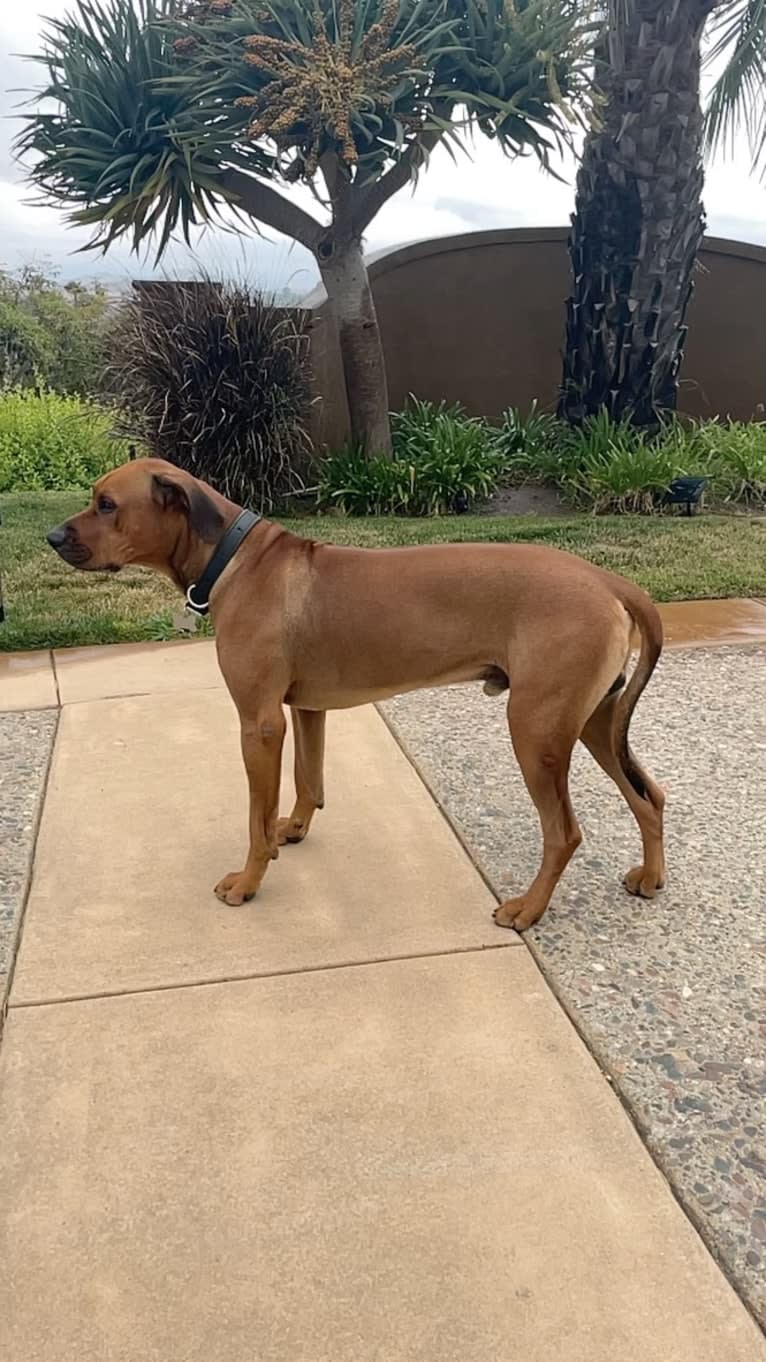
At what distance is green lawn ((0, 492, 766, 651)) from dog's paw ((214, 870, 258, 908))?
10.0ft

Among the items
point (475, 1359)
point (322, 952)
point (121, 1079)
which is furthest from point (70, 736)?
point (475, 1359)

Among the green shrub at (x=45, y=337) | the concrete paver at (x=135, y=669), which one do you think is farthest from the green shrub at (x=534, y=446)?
the green shrub at (x=45, y=337)

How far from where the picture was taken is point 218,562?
3.18 m

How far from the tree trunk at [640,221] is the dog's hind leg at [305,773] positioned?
7863 millimetres

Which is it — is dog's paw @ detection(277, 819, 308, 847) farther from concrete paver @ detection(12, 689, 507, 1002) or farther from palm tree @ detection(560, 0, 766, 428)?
palm tree @ detection(560, 0, 766, 428)

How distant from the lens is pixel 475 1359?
6.02 ft

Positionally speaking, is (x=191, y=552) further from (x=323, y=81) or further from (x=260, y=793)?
(x=323, y=81)

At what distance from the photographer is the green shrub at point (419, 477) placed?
9688 millimetres

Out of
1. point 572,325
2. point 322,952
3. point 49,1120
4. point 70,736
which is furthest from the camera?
point 572,325

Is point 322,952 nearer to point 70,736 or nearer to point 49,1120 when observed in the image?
point 49,1120

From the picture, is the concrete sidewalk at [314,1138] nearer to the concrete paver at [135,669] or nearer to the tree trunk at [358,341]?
the concrete paver at [135,669]

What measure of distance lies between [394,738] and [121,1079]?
7.68 feet

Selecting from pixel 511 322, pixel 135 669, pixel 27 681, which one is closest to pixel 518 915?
pixel 135 669

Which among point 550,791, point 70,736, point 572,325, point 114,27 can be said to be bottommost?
point 70,736
